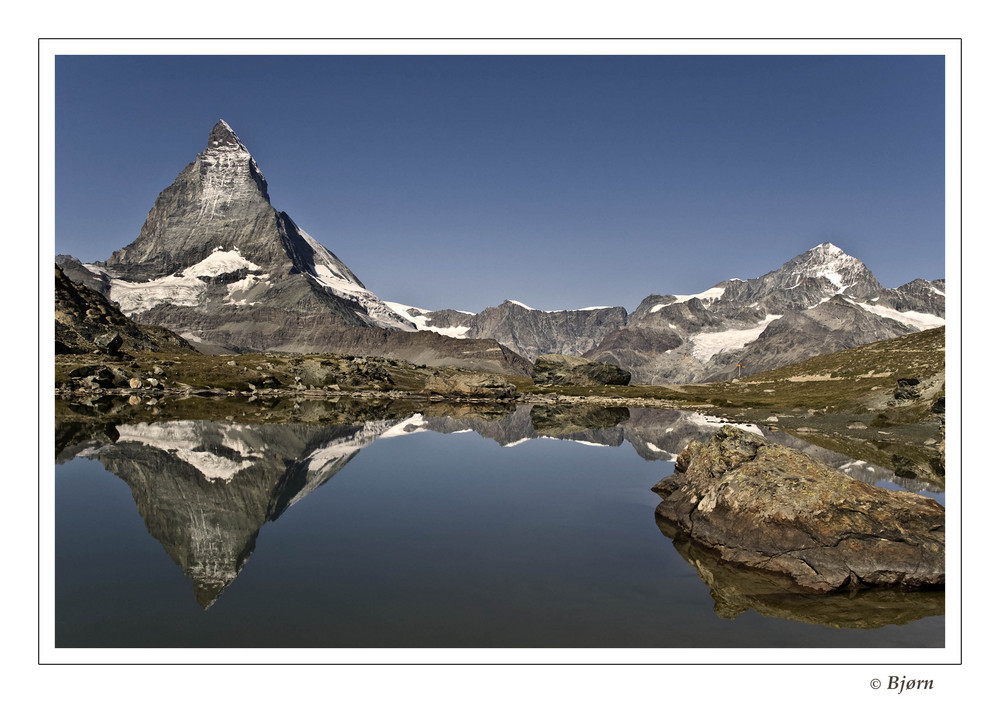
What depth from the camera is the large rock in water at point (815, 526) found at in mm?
20734

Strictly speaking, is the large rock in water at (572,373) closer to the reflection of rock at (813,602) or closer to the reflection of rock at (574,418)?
the reflection of rock at (574,418)

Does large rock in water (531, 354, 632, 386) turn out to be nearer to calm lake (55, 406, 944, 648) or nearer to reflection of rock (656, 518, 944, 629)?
calm lake (55, 406, 944, 648)

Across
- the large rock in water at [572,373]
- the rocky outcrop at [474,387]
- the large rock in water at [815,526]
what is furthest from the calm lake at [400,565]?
the large rock in water at [572,373]

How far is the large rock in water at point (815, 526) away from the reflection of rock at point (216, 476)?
16.5 metres

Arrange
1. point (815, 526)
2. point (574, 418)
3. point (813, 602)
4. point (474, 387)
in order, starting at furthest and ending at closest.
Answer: point (474, 387) < point (574, 418) < point (815, 526) < point (813, 602)

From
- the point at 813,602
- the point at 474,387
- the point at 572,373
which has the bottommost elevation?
the point at 813,602

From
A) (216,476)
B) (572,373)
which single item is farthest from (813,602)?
(572,373)

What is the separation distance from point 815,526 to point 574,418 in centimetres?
6819

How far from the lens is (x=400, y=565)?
2216cm

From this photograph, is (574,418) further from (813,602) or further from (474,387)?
(813,602)

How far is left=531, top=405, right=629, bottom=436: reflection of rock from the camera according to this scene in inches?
2972

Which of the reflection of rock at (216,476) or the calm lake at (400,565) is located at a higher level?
the reflection of rock at (216,476)

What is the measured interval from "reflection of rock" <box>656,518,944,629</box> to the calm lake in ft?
0.26
